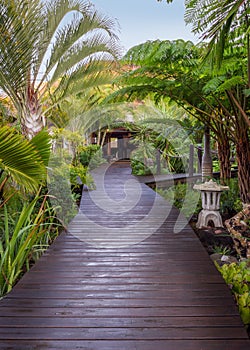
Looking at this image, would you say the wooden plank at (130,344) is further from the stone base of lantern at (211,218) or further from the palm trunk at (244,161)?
the palm trunk at (244,161)

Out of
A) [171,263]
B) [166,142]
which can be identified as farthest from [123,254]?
[166,142]

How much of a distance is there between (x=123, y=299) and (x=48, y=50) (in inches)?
167

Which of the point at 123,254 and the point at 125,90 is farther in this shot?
the point at 125,90

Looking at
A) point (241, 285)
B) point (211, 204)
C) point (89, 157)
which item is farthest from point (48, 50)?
point (89, 157)

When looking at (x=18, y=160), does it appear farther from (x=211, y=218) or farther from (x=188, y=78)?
(x=188, y=78)

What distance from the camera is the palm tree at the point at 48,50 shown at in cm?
389

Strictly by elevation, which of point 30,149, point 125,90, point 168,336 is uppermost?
point 125,90

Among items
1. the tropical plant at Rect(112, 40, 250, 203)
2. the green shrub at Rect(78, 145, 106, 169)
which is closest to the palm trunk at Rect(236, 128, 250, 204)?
the tropical plant at Rect(112, 40, 250, 203)

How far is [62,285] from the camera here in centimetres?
253

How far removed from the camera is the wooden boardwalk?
5.96 feet

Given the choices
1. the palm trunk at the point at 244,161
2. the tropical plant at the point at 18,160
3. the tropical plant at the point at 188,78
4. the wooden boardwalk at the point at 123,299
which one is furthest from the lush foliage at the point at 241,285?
the tropical plant at the point at 188,78

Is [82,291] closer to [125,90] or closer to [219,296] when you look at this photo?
[219,296]

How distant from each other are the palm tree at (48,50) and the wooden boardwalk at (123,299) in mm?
2035

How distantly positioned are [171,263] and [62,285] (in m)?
0.96
